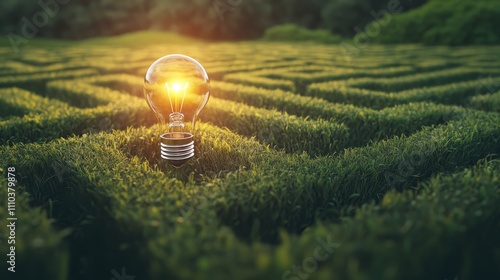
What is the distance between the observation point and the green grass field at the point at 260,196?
2.98m

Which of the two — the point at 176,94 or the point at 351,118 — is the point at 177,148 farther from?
the point at 351,118

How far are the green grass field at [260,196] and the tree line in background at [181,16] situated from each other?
36.5 metres

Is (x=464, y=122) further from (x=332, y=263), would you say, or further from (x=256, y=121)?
(x=332, y=263)

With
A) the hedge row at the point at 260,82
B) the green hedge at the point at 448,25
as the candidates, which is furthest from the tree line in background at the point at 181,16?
the hedge row at the point at 260,82

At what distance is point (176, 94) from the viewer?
5.70 meters

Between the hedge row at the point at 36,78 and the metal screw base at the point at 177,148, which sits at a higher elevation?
the hedge row at the point at 36,78

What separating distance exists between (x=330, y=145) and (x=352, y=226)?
11.8 feet

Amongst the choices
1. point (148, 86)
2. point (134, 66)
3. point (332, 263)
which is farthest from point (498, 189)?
point (134, 66)

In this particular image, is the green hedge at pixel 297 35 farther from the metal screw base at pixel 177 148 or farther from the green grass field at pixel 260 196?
the metal screw base at pixel 177 148

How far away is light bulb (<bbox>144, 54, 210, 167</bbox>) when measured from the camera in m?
5.44

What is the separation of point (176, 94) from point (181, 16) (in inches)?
1611

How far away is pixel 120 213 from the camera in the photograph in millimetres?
3697

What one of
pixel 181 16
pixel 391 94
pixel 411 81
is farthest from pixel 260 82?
pixel 181 16

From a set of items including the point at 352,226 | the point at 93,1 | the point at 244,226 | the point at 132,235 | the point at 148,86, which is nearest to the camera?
the point at 352,226
